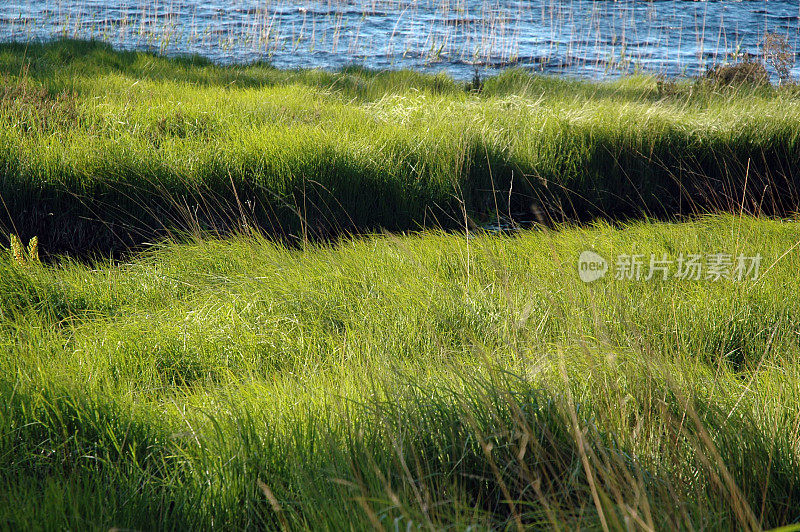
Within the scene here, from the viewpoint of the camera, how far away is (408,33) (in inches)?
487

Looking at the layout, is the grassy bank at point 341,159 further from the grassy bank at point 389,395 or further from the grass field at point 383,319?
the grassy bank at point 389,395

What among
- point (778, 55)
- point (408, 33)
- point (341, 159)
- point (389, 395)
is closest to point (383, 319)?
point (389, 395)

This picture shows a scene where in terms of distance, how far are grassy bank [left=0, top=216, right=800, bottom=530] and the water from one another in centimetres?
704

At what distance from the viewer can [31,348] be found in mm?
2303

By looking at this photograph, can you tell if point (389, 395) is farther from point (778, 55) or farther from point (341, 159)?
point (778, 55)

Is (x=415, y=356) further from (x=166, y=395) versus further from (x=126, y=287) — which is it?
(x=126, y=287)

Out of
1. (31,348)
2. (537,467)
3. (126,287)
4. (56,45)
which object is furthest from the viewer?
(56,45)

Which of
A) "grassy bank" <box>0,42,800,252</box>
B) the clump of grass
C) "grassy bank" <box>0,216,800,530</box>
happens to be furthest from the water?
"grassy bank" <box>0,216,800,530</box>

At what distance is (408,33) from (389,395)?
1162cm

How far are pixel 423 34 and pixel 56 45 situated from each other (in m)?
6.89

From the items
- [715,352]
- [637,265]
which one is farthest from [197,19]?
[715,352]

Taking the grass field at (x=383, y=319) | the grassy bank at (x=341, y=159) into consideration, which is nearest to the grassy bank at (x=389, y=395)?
the grass field at (x=383, y=319)

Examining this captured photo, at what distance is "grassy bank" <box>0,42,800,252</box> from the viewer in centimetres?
437

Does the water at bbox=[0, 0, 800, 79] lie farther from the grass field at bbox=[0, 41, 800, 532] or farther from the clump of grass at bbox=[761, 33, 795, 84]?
the grass field at bbox=[0, 41, 800, 532]
